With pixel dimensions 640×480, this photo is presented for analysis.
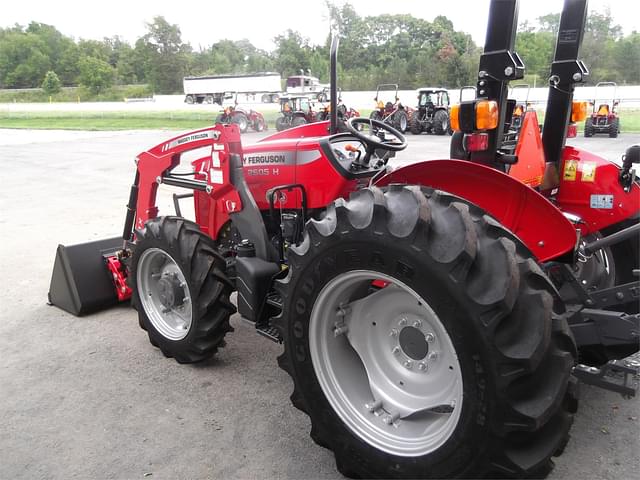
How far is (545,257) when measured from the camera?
2.44 meters

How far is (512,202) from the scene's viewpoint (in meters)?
2.44

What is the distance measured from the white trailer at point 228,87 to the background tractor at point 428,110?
16323mm

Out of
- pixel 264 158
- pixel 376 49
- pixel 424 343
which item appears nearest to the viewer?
pixel 424 343

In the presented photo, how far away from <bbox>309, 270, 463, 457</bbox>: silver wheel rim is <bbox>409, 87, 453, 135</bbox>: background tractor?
21.3 metres

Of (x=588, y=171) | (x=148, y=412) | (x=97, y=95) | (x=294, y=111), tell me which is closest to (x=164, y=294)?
(x=148, y=412)

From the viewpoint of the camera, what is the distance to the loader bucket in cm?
445

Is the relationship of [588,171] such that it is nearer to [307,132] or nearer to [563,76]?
[563,76]

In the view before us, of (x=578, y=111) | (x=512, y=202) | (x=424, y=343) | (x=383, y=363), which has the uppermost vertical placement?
(x=578, y=111)

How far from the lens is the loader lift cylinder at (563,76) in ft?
10.2

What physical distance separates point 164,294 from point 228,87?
38999mm

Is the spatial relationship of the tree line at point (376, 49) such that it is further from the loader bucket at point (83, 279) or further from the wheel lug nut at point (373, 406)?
the wheel lug nut at point (373, 406)

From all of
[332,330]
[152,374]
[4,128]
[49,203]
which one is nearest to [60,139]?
[4,128]

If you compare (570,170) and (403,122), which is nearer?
(570,170)

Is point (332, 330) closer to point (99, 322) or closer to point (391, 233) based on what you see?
point (391, 233)
